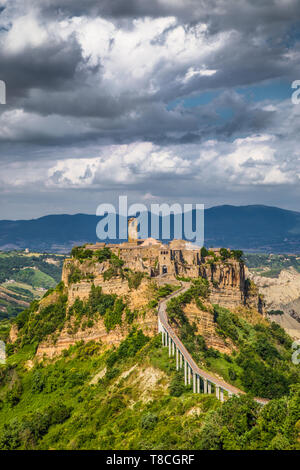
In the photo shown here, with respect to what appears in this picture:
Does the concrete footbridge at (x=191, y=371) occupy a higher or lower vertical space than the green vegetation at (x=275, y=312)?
higher

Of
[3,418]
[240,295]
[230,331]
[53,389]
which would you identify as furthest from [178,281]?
[3,418]

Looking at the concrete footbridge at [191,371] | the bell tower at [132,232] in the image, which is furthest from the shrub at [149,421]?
the bell tower at [132,232]

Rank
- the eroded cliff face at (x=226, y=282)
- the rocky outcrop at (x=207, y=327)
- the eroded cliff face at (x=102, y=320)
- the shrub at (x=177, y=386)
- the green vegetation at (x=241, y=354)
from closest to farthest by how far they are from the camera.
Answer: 1. the shrub at (x=177, y=386)
2. the green vegetation at (x=241, y=354)
3. the rocky outcrop at (x=207, y=327)
4. the eroded cliff face at (x=102, y=320)
5. the eroded cliff face at (x=226, y=282)

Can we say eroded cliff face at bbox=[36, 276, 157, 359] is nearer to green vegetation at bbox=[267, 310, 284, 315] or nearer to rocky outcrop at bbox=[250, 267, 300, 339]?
rocky outcrop at bbox=[250, 267, 300, 339]

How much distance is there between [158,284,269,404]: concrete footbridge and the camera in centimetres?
3506

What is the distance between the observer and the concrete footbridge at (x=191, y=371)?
115 ft

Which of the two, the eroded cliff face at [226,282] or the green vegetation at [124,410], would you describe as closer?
the green vegetation at [124,410]

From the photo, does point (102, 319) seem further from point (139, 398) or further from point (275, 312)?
point (275, 312)

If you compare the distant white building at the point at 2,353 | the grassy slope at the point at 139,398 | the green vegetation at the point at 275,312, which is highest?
the grassy slope at the point at 139,398

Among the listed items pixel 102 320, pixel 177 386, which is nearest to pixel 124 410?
pixel 177 386

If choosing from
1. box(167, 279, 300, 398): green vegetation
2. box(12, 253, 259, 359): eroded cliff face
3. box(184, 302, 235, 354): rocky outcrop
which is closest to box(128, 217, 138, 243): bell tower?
box(12, 253, 259, 359): eroded cliff face

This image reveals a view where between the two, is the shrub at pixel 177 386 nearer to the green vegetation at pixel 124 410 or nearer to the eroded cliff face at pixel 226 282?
the green vegetation at pixel 124 410
